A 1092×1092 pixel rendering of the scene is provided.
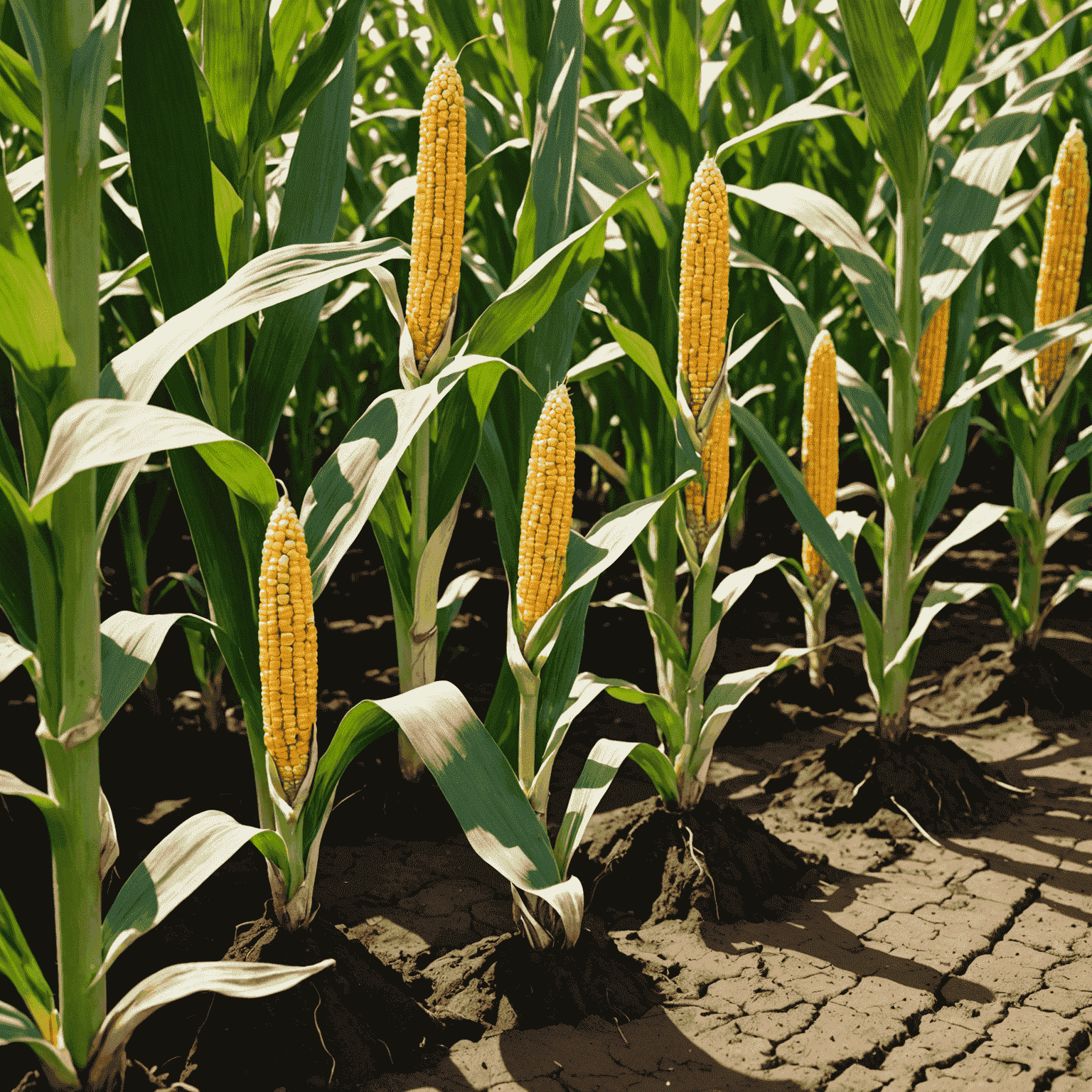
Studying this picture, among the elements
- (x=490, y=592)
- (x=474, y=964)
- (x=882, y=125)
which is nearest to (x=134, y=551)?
(x=490, y=592)

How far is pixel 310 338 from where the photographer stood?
1769 millimetres

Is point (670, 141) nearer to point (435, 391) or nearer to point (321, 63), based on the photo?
point (321, 63)

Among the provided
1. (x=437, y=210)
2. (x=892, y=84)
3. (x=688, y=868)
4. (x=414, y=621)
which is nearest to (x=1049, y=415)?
(x=892, y=84)

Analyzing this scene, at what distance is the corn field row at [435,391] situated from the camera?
4.06 feet

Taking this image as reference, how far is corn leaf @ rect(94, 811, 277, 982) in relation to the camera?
132 cm

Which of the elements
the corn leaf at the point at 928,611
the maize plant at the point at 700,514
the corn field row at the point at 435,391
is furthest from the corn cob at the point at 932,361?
the maize plant at the point at 700,514

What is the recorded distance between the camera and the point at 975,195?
2.46 metres

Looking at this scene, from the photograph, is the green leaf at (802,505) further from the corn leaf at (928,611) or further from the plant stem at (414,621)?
the plant stem at (414,621)

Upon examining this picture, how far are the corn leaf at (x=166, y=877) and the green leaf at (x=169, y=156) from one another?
0.77 meters

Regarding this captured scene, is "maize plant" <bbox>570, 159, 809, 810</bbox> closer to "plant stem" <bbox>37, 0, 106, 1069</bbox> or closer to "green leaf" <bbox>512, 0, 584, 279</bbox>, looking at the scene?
"green leaf" <bbox>512, 0, 584, 279</bbox>

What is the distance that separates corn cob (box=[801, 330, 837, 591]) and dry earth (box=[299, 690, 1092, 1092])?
839 mm

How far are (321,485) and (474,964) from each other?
2.98 ft

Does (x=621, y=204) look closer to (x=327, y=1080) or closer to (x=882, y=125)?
(x=882, y=125)

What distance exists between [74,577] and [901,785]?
2056mm
